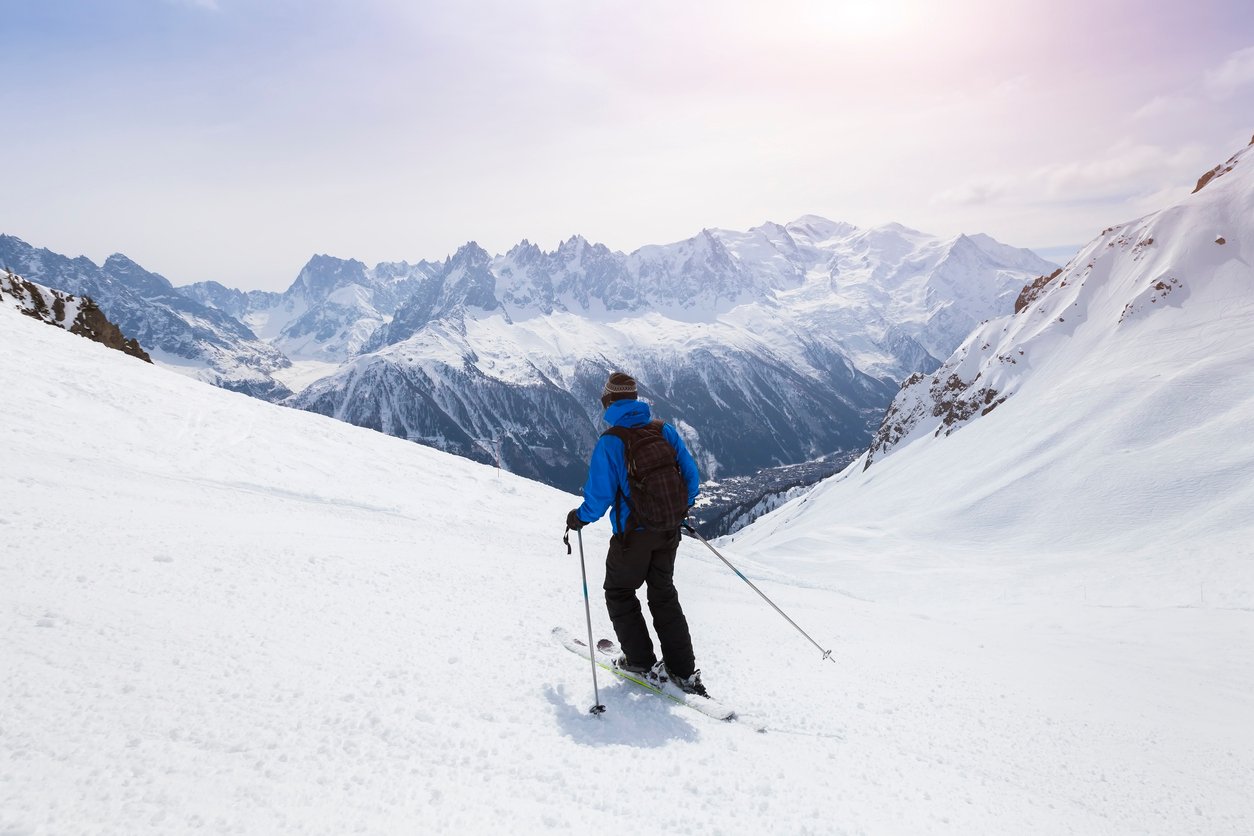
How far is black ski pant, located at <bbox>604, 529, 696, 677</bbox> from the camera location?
6.50 meters

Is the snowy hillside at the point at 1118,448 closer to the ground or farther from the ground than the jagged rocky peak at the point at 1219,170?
closer to the ground

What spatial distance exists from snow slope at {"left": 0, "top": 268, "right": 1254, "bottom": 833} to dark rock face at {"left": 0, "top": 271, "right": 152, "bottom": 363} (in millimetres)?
33458

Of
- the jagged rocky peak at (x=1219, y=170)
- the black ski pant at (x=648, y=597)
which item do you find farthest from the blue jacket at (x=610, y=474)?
the jagged rocky peak at (x=1219, y=170)

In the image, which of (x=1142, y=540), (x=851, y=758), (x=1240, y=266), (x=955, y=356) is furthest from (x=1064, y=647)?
(x=955, y=356)

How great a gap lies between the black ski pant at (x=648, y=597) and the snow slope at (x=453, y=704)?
555 mm

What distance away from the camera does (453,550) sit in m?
11.7

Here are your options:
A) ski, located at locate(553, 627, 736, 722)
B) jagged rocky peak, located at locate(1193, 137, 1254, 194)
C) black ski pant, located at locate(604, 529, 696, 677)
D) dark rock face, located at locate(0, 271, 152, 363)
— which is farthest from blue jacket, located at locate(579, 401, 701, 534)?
jagged rocky peak, located at locate(1193, 137, 1254, 194)

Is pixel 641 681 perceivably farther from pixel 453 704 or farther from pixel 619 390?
pixel 619 390

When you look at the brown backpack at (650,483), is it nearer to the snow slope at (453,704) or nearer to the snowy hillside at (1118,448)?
the snow slope at (453,704)

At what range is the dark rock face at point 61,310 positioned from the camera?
3750cm

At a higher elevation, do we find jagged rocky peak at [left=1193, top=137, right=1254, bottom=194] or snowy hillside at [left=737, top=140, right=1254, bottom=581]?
jagged rocky peak at [left=1193, top=137, right=1254, bottom=194]

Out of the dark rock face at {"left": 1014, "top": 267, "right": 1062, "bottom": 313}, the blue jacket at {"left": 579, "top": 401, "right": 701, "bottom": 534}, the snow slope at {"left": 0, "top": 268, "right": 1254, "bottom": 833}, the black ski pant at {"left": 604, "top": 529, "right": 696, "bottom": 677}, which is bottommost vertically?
the snow slope at {"left": 0, "top": 268, "right": 1254, "bottom": 833}

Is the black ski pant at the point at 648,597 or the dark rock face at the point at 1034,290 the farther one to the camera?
the dark rock face at the point at 1034,290

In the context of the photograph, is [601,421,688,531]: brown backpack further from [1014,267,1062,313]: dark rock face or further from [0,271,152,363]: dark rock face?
[1014,267,1062,313]: dark rock face
